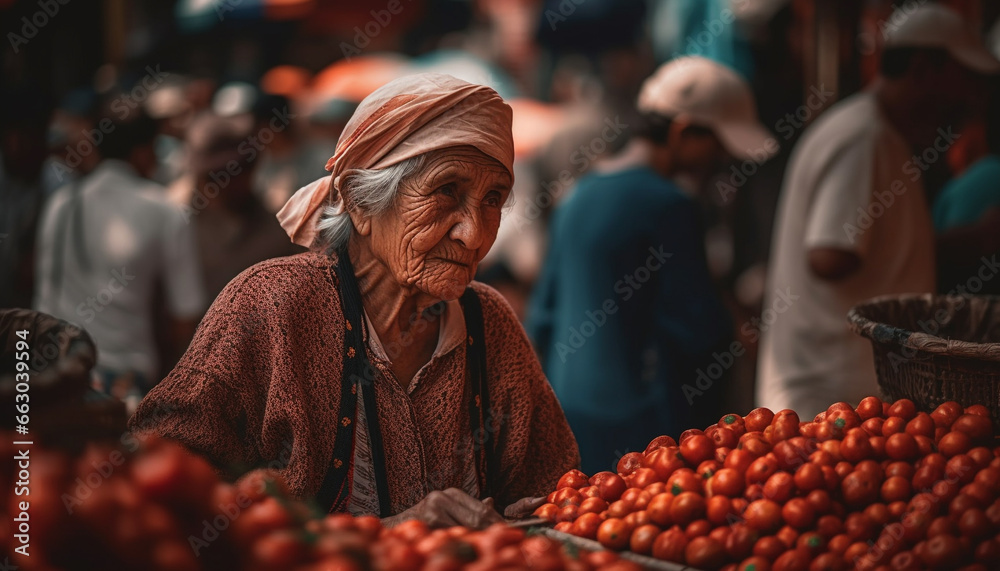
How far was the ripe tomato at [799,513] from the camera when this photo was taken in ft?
5.80

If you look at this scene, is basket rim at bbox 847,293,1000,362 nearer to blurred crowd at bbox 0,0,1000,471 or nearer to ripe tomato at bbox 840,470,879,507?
ripe tomato at bbox 840,470,879,507

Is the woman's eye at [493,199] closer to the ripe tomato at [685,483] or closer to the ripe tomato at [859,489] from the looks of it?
the ripe tomato at [685,483]

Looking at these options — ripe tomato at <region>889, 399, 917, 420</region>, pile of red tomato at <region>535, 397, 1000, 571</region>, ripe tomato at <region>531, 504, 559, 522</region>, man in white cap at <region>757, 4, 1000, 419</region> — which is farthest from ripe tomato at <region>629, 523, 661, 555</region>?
man in white cap at <region>757, 4, 1000, 419</region>

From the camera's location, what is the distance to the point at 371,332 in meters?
2.09

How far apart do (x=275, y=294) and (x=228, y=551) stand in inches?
31.1

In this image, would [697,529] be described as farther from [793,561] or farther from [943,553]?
[943,553]

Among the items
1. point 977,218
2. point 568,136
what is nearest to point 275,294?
point 977,218

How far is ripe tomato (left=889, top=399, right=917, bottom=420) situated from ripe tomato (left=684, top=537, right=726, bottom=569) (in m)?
0.62

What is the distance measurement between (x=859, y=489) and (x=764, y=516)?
22cm

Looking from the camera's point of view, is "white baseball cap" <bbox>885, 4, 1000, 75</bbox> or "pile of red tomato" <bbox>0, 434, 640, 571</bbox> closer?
"pile of red tomato" <bbox>0, 434, 640, 571</bbox>

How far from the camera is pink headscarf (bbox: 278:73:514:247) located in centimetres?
197

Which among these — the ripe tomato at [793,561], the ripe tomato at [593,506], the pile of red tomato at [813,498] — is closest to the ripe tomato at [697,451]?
the pile of red tomato at [813,498]

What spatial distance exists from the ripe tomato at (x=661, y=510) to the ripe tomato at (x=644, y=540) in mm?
25

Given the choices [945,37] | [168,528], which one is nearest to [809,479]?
[168,528]
